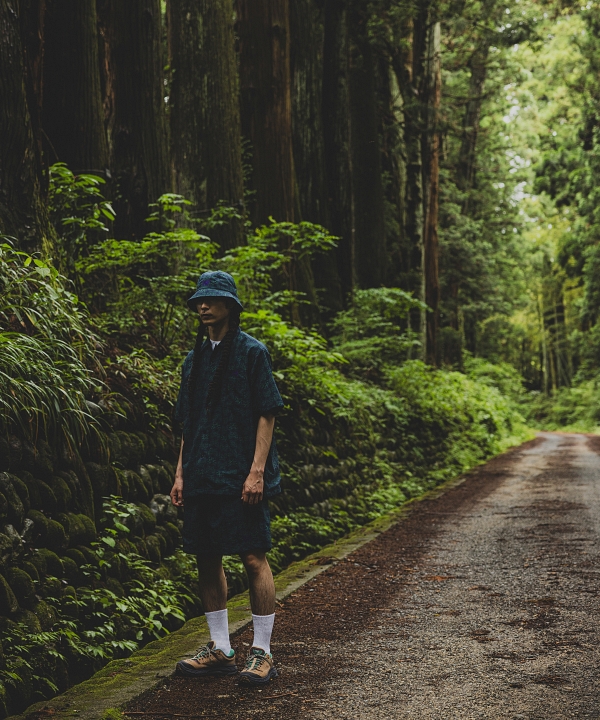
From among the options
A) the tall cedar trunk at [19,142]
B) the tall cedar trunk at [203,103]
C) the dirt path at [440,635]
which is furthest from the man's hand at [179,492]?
the tall cedar trunk at [203,103]

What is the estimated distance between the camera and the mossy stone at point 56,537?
4.50 meters

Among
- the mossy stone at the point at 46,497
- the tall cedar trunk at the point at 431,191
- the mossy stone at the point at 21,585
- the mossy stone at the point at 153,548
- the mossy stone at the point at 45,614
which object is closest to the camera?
the mossy stone at the point at 21,585

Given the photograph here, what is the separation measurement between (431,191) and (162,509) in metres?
20.5

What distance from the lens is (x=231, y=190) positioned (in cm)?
1138

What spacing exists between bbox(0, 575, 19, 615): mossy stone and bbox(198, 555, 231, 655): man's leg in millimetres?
948

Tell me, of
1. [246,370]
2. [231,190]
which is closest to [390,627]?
[246,370]

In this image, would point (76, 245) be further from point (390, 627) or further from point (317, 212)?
point (317, 212)

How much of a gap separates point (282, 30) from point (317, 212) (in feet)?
12.1

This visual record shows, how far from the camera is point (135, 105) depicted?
10.5 m

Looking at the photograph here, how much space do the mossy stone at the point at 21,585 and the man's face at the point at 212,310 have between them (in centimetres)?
156

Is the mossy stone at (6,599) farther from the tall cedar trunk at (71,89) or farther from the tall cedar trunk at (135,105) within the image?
the tall cedar trunk at (135,105)

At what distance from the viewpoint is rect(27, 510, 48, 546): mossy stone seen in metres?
4.39

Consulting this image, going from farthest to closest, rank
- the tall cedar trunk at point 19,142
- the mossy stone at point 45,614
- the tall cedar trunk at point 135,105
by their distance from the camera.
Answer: the tall cedar trunk at point 135,105
the tall cedar trunk at point 19,142
the mossy stone at point 45,614

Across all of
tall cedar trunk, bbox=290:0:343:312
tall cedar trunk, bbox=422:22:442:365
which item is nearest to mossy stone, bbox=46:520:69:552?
→ tall cedar trunk, bbox=290:0:343:312
